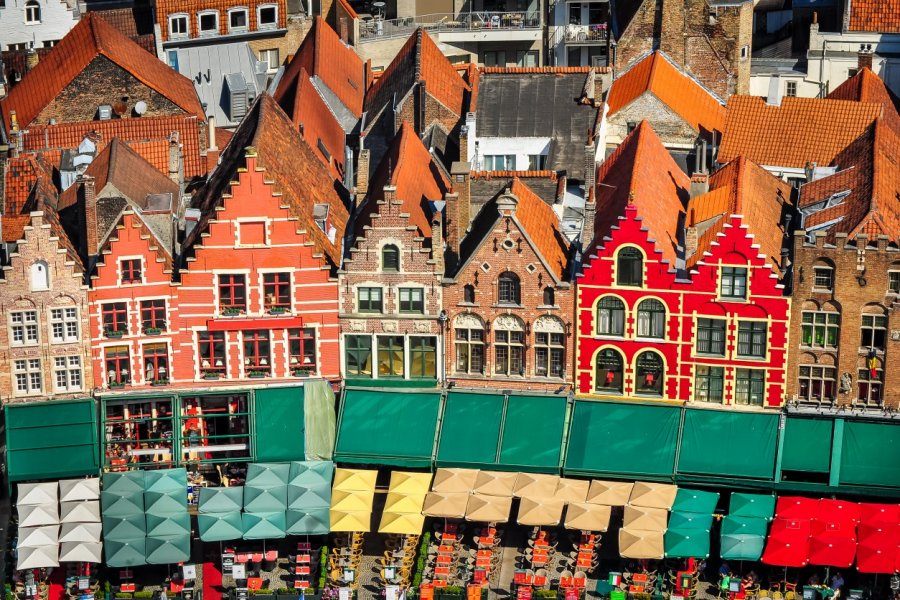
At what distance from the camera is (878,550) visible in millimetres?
101688

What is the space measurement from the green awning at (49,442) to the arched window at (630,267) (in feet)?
79.3

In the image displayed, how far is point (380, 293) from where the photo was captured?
357 ft

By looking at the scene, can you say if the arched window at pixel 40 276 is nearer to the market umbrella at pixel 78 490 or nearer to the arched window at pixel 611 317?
the market umbrella at pixel 78 490

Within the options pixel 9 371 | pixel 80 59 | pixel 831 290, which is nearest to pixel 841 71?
pixel 831 290

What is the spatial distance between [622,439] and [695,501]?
4.51 m

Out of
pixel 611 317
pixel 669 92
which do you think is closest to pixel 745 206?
pixel 611 317

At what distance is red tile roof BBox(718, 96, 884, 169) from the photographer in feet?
403

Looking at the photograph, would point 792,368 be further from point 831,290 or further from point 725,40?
point 725,40

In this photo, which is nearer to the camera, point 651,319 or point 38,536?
point 38,536

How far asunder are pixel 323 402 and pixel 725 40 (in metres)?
36.3

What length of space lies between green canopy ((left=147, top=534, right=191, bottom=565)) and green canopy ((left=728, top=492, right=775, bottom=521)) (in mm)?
23517

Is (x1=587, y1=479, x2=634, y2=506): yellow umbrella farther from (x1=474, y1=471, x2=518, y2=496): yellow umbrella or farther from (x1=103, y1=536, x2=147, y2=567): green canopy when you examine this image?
(x1=103, y1=536, x2=147, y2=567): green canopy

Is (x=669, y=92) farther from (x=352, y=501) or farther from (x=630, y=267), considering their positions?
(x=352, y=501)

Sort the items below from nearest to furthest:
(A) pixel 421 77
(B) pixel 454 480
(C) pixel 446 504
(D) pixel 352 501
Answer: (C) pixel 446 504
(D) pixel 352 501
(B) pixel 454 480
(A) pixel 421 77
